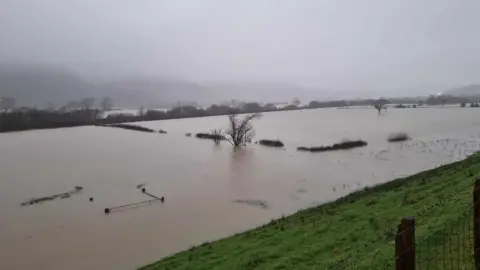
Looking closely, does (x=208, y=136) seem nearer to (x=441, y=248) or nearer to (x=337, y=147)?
(x=337, y=147)

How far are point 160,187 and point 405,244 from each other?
15582 millimetres

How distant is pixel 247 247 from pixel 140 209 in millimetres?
7579

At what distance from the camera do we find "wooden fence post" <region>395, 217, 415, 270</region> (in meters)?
2.27

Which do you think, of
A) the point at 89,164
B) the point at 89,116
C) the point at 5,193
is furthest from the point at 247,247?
the point at 89,116

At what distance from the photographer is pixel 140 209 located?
13688 millimetres

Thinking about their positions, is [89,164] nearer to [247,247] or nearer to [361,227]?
[247,247]

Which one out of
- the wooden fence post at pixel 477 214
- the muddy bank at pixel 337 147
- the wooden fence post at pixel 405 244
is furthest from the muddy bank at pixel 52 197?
the muddy bank at pixel 337 147

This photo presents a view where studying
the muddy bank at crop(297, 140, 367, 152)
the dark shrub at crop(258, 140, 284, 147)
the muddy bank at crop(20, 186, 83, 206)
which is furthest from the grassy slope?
the dark shrub at crop(258, 140, 284, 147)

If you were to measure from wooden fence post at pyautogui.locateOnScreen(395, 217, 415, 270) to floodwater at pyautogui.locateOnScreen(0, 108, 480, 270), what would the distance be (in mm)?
7750

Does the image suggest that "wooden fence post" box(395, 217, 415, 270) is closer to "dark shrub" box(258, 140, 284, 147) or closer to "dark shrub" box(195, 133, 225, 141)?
"dark shrub" box(258, 140, 284, 147)

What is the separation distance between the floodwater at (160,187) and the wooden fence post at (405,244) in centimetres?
775

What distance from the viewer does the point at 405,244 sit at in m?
2.29

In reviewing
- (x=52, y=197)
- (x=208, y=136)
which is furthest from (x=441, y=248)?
(x=208, y=136)

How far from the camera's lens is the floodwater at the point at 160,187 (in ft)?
34.4
